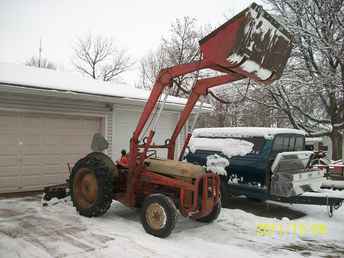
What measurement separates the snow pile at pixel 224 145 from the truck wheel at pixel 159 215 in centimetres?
349

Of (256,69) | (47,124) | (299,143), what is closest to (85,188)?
(47,124)

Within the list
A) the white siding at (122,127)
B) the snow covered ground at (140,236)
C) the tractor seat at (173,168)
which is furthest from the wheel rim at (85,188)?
the white siding at (122,127)

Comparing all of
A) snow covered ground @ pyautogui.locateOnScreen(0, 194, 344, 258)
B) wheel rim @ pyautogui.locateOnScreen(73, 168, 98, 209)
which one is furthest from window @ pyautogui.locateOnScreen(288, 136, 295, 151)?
wheel rim @ pyautogui.locateOnScreen(73, 168, 98, 209)

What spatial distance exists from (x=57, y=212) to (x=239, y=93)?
497 inches

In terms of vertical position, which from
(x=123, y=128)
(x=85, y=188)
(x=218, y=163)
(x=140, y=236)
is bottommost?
(x=140, y=236)

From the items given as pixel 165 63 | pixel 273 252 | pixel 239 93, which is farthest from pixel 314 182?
pixel 165 63

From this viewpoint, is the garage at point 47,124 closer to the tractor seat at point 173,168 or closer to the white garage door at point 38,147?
the white garage door at point 38,147

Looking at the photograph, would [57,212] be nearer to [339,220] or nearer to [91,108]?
[91,108]

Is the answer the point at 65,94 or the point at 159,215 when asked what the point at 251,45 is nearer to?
the point at 159,215

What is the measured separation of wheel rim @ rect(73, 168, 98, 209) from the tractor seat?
1069 millimetres

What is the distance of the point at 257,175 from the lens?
9.16 m

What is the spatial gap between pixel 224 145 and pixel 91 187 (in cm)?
Result: 390

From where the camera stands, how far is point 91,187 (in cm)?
735

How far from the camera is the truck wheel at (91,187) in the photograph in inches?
280
